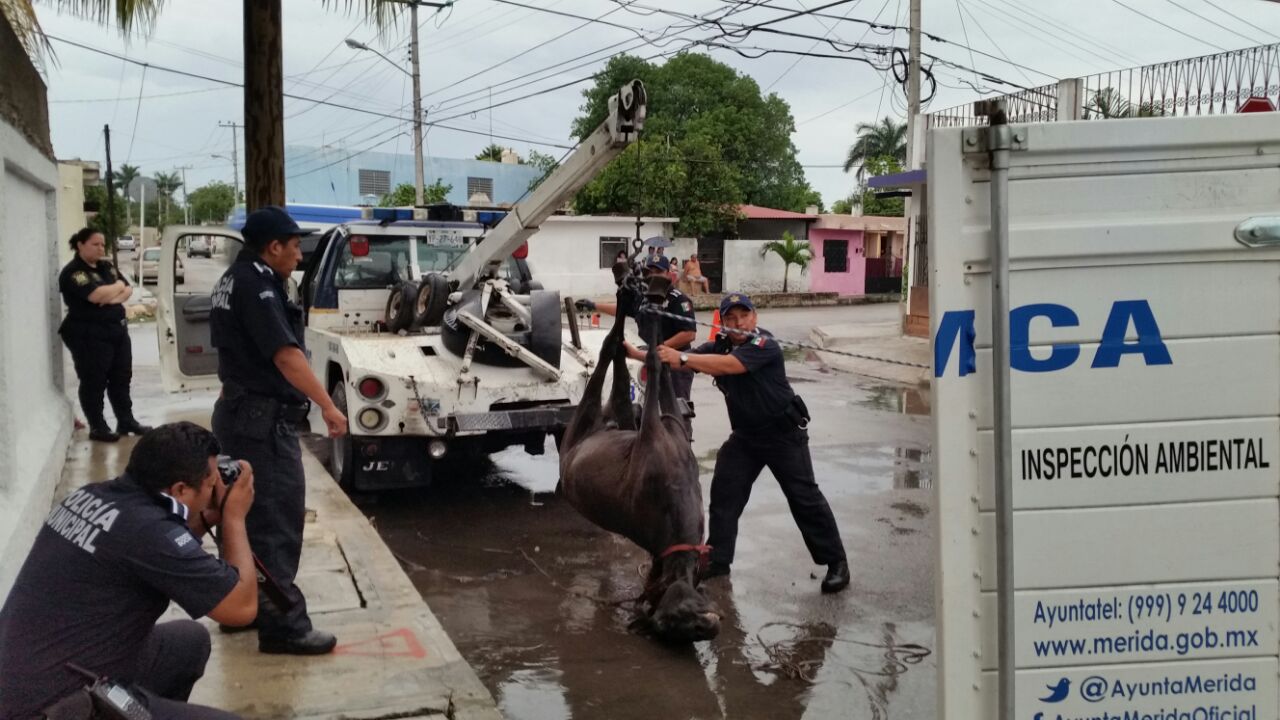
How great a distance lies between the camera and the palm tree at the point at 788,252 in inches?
1278

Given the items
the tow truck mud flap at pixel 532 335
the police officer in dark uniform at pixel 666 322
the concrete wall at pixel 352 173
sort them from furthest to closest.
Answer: the concrete wall at pixel 352 173 < the tow truck mud flap at pixel 532 335 < the police officer in dark uniform at pixel 666 322

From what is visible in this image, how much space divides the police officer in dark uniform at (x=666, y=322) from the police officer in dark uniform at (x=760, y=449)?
1.16 ft

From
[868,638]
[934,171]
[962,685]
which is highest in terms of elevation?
[934,171]

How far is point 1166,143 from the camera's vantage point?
8.07 feet

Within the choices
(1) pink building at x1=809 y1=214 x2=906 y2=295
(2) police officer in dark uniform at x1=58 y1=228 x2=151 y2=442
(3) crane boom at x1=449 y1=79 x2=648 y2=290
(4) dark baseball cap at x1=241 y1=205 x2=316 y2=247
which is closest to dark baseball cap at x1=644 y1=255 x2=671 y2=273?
(3) crane boom at x1=449 y1=79 x2=648 y2=290

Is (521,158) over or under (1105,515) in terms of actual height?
over

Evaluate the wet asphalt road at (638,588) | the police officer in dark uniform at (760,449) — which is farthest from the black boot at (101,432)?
the police officer in dark uniform at (760,449)

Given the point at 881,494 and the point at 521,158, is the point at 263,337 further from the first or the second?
the point at 521,158

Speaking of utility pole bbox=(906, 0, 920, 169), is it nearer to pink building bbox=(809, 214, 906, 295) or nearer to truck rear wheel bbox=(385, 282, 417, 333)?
truck rear wheel bbox=(385, 282, 417, 333)

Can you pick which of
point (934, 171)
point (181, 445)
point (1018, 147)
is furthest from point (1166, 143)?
point (181, 445)

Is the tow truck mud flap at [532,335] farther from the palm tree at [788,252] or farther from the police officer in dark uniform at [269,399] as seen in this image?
the palm tree at [788,252]

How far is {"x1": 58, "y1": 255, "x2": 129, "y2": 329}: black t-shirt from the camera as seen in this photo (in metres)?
7.39

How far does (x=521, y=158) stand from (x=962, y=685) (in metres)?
49.2

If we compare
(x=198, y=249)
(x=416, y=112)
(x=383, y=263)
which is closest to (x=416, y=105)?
(x=416, y=112)
